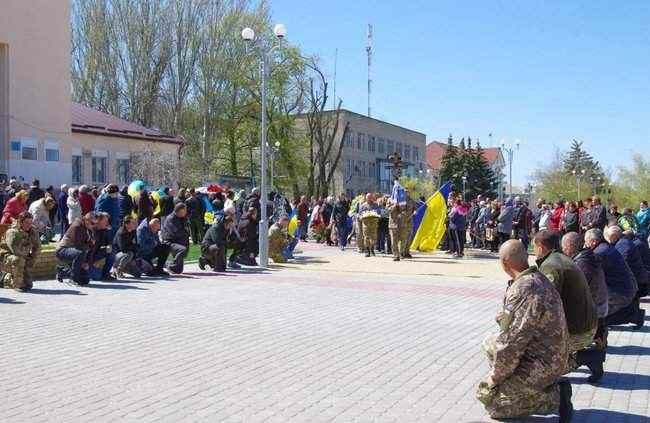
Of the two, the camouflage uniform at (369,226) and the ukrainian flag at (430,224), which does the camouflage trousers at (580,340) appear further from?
the ukrainian flag at (430,224)

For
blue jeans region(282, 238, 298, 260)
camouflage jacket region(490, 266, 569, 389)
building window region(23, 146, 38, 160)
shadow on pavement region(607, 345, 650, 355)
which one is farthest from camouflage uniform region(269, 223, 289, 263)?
building window region(23, 146, 38, 160)

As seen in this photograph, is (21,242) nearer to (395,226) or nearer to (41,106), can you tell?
(395,226)

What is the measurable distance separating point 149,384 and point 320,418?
193cm

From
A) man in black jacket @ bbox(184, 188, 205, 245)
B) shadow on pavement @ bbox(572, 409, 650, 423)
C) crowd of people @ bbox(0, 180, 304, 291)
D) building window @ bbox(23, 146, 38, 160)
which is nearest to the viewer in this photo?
shadow on pavement @ bbox(572, 409, 650, 423)

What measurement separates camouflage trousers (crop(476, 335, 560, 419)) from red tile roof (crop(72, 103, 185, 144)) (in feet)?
115

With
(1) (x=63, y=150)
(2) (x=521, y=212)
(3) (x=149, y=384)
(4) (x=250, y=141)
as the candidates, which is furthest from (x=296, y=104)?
(3) (x=149, y=384)

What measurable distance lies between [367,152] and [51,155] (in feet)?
176

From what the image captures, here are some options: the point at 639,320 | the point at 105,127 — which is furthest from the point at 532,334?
the point at 105,127

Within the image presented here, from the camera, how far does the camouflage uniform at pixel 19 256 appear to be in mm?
13047

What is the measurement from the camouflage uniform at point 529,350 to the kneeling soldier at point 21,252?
32.2 ft

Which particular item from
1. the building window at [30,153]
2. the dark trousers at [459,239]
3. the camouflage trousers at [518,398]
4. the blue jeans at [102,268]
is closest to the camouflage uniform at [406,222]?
the dark trousers at [459,239]

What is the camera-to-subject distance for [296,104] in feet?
190

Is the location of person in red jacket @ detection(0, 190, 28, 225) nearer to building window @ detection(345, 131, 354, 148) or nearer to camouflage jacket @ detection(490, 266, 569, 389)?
camouflage jacket @ detection(490, 266, 569, 389)

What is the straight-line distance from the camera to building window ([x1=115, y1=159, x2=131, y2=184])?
40.6 meters
